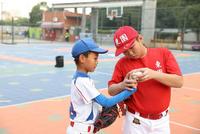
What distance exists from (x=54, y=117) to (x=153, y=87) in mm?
4434

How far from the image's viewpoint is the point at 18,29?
175ft

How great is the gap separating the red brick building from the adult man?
38.2 meters

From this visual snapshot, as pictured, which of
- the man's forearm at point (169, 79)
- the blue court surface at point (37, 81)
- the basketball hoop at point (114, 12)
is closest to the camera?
the man's forearm at point (169, 79)

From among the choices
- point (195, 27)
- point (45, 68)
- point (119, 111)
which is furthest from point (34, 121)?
point (195, 27)

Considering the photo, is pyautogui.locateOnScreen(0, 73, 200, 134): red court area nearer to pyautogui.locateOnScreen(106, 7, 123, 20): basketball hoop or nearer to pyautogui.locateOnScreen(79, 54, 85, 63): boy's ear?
pyautogui.locateOnScreen(79, 54, 85, 63): boy's ear

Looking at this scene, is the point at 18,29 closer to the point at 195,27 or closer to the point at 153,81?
the point at 195,27

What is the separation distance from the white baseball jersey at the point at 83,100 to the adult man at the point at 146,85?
18cm

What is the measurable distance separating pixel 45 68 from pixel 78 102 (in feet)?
40.7

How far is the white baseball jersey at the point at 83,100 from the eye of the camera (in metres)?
3.00

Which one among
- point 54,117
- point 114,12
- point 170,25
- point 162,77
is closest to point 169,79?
point 162,77

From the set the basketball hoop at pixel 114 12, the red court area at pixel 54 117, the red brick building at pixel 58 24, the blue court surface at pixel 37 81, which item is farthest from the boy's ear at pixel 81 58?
the red brick building at pixel 58 24

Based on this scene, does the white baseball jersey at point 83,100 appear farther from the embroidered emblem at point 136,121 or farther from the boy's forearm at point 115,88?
the embroidered emblem at point 136,121

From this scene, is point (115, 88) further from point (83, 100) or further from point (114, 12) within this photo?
point (114, 12)

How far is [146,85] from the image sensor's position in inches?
118
